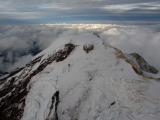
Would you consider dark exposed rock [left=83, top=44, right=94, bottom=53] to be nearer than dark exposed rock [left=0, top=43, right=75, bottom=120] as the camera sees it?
No

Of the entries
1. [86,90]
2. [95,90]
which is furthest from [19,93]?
[95,90]

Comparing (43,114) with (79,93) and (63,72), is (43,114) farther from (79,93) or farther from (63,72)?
(63,72)

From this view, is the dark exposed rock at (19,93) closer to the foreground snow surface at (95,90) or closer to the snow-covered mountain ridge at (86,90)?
the snow-covered mountain ridge at (86,90)

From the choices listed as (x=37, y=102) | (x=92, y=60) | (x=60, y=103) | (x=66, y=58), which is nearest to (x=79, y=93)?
A: (x=60, y=103)

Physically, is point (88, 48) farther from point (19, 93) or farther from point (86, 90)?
point (19, 93)

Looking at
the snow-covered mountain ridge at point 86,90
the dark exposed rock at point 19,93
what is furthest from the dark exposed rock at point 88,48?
the dark exposed rock at point 19,93

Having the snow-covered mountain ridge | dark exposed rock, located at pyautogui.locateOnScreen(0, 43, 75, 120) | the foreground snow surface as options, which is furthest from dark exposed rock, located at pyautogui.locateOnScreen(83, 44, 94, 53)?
dark exposed rock, located at pyautogui.locateOnScreen(0, 43, 75, 120)

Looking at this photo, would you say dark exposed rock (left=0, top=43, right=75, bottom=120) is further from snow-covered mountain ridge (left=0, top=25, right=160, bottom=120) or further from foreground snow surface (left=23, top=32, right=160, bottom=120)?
foreground snow surface (left=23, top=32, right=160, bottom=120)
